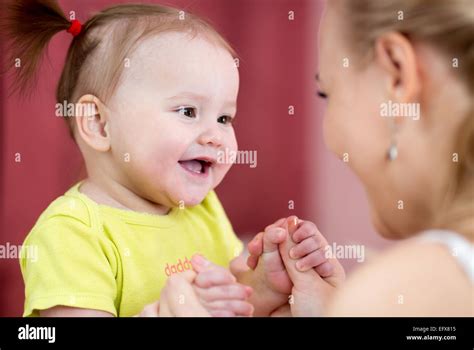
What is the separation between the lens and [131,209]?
105cm

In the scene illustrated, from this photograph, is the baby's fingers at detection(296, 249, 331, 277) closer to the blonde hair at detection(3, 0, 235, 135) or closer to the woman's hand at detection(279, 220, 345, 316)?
the woman's hand at detection(279, 220, 345, 316)

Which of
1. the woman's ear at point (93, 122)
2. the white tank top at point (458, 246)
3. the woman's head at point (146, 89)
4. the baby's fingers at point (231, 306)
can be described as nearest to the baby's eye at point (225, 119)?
the woman's head at point (146, 89)

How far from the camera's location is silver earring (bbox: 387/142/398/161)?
88 centimetres

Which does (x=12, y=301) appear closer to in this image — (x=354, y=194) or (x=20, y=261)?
(x=20, y=261)

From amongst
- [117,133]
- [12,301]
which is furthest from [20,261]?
[117,133]

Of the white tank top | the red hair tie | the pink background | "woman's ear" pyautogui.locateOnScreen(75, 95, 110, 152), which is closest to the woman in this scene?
the white tank top

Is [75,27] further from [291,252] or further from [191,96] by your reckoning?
[291,252]

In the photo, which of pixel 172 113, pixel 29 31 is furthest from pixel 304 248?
pixel 29 31

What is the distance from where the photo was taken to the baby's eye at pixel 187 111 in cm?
103

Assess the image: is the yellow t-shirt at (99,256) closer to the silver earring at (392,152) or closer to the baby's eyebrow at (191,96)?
the baby's eyebrow at (191,96)

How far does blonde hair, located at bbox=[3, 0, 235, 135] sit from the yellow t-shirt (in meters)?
0.15

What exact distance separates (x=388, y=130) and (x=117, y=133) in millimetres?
374

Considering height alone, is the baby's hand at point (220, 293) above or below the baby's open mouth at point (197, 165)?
below
